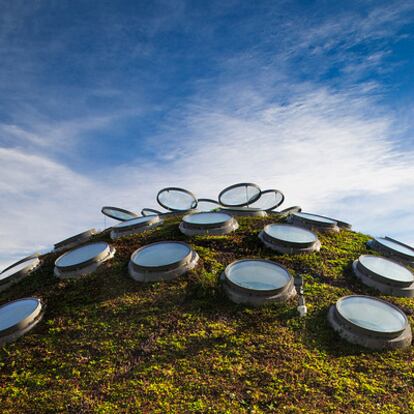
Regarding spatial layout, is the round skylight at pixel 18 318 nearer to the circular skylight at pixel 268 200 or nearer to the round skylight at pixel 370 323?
the round skylight at pixel 370 323

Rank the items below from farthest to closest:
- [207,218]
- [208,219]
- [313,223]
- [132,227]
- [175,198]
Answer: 1. [175,198]
2. [313,223]
3. [132,227]
4. [207,218]
5. [208,219]

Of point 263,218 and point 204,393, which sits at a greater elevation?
point 263,218

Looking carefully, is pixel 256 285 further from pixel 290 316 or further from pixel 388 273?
pixel 388 273

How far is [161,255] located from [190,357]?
5.86m

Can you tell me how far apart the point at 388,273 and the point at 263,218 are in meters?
7.80

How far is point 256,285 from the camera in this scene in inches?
550

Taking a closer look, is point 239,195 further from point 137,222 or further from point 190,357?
point 190,357

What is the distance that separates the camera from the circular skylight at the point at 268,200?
24.2m

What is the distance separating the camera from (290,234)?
1850cm

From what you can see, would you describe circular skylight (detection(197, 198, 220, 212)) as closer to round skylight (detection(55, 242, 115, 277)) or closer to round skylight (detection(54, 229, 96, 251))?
round skylight (detection(54, 229, 96, 251))

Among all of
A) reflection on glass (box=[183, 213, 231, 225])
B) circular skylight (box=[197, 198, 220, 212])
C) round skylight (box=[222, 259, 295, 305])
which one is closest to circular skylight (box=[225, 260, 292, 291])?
round skylight (box=[222, 259, 295, 305])

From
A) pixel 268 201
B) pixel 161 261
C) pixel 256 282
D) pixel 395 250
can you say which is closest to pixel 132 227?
pixel 161 261

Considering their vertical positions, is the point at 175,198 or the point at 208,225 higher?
→ the point at 175,198

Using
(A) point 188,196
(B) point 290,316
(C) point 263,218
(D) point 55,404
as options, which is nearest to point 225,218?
(C) point 263,218
